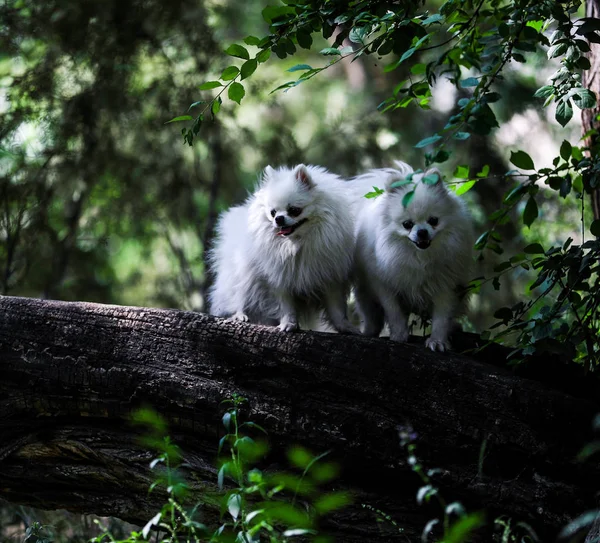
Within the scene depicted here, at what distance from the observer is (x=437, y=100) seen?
9977mm

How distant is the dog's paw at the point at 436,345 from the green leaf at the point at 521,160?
1.12 meters

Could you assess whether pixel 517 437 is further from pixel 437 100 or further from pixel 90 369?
pixel 437 100

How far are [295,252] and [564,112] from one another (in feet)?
5.84

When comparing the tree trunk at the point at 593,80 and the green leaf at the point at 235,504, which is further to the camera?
the tree trunk at the point at 593,80

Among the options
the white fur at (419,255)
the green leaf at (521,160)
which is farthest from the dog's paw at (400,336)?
the green leaf at (521,160)

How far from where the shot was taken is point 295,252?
4.38m

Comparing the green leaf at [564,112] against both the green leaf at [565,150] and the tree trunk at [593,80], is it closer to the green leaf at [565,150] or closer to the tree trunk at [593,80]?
the green leaf at [565,150]

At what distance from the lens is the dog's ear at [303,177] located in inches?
175

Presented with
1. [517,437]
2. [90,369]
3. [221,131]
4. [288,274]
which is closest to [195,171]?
[221,131]

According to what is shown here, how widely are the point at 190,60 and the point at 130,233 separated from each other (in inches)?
81.8

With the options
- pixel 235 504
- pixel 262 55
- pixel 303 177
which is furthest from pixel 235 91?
pixel 235 504

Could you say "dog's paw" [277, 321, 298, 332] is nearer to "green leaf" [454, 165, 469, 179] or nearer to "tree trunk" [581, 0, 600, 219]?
"green leaf" [454, 165, 469, 179]

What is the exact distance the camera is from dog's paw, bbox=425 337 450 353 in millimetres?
3927

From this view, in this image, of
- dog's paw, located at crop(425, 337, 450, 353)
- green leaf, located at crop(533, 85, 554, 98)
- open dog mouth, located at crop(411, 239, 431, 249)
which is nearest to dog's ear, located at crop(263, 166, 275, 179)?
open dog mouth, located at crop(411, 239, 431, 249)
